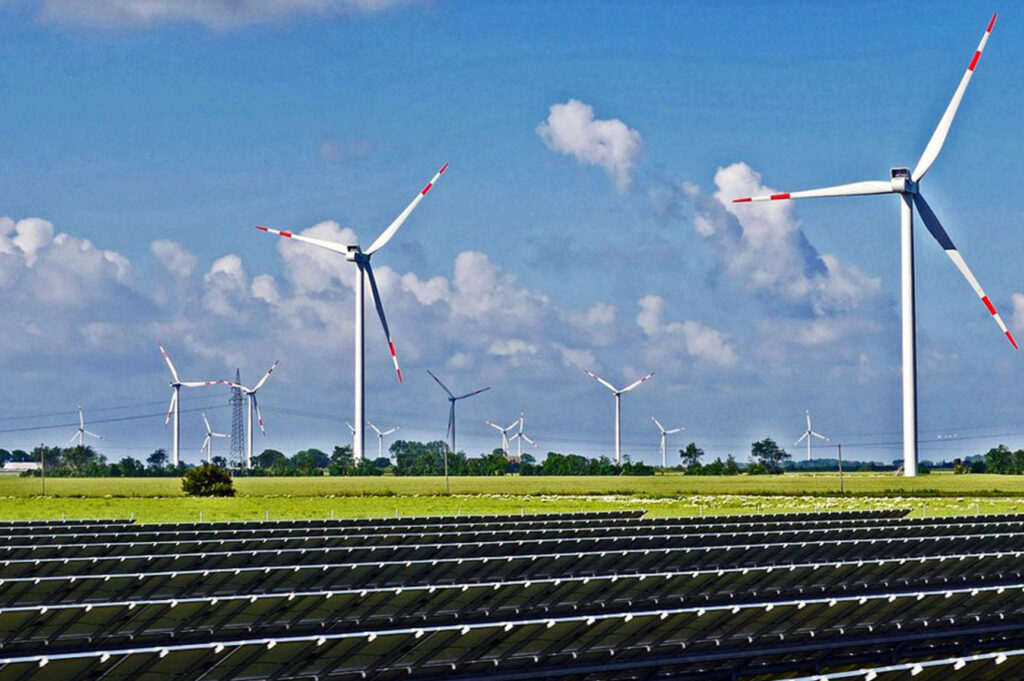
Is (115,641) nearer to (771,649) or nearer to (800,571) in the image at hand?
(771,649)

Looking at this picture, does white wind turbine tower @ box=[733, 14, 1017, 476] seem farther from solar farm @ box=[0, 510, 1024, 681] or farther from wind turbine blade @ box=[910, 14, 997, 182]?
solar farm @ box=[0, 510, 1024, 681]

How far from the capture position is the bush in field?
156625 mm

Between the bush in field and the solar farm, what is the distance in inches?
4036

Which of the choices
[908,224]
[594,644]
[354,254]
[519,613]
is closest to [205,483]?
[354,254]

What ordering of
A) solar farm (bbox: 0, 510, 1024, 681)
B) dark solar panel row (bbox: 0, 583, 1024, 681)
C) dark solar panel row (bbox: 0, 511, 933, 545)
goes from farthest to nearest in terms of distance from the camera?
dark solar panel row (bbox: 0, 511, 933, 545) → solar farm (bbox: 0, 510, 1024, 681) → dark solar panel row (bbox: 0, 583, 1024, 681)

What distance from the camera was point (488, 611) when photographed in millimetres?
39406

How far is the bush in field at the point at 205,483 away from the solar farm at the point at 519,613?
102526mm

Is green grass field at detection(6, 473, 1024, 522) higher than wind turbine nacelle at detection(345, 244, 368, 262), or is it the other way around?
wind turbine nacelle at detection(345, 244, 368, 262)

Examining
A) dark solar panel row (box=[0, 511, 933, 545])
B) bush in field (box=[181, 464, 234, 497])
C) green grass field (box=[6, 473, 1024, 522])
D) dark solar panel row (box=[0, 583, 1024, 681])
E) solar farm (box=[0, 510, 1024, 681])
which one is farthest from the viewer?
bush in field (box=[181, 464, 234, 497])

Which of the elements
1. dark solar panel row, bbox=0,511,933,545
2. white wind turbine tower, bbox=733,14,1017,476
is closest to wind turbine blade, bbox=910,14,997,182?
white wind turbine tower, bbox=733,14,1017,476

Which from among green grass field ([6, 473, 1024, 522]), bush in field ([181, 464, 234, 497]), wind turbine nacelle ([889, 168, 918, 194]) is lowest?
green grass field ([6, 473, 1024, 522])

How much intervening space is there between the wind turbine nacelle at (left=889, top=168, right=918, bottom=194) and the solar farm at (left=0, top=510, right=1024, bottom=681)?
314ft

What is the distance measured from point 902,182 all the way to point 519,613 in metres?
117

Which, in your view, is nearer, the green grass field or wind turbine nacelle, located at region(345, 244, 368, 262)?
the green grass field
